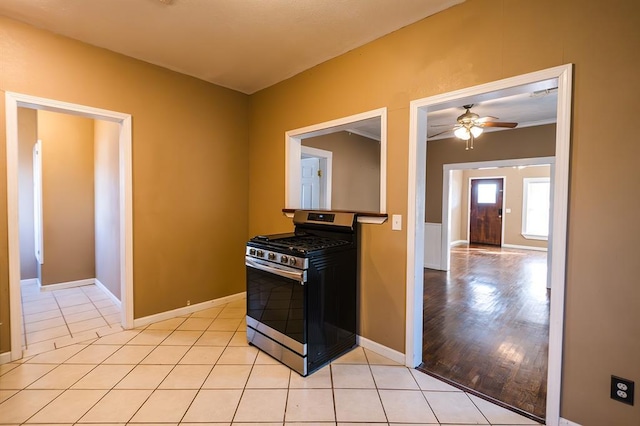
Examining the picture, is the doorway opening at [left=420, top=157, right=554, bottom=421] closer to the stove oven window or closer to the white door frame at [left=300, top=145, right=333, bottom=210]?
the stove oven window

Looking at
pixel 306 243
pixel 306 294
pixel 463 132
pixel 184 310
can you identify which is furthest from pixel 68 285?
pixel 463 132

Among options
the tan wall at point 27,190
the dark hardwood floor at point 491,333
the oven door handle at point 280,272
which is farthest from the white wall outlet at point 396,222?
the tan wall at point 27,190

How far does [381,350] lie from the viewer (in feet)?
8.09

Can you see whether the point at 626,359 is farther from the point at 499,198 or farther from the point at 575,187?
the point at 499,198

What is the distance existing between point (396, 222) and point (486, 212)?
8057 mm

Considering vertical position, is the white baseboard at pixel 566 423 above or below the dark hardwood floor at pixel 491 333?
above

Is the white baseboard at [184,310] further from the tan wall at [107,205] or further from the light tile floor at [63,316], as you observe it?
the tan wall at [107,205]

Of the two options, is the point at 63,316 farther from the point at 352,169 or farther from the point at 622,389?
the point at 622,389

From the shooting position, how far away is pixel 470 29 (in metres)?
1.94

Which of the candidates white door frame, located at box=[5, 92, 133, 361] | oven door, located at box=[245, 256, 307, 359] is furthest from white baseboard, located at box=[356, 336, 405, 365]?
white door frame, located at box=[5, 92, 133, 361]

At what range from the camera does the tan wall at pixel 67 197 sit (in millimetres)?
4035

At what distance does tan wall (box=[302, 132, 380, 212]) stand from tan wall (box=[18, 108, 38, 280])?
13.0 ft

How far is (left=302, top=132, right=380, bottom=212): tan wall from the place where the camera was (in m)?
4.99

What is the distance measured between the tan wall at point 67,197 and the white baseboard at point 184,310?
2.22 meters
